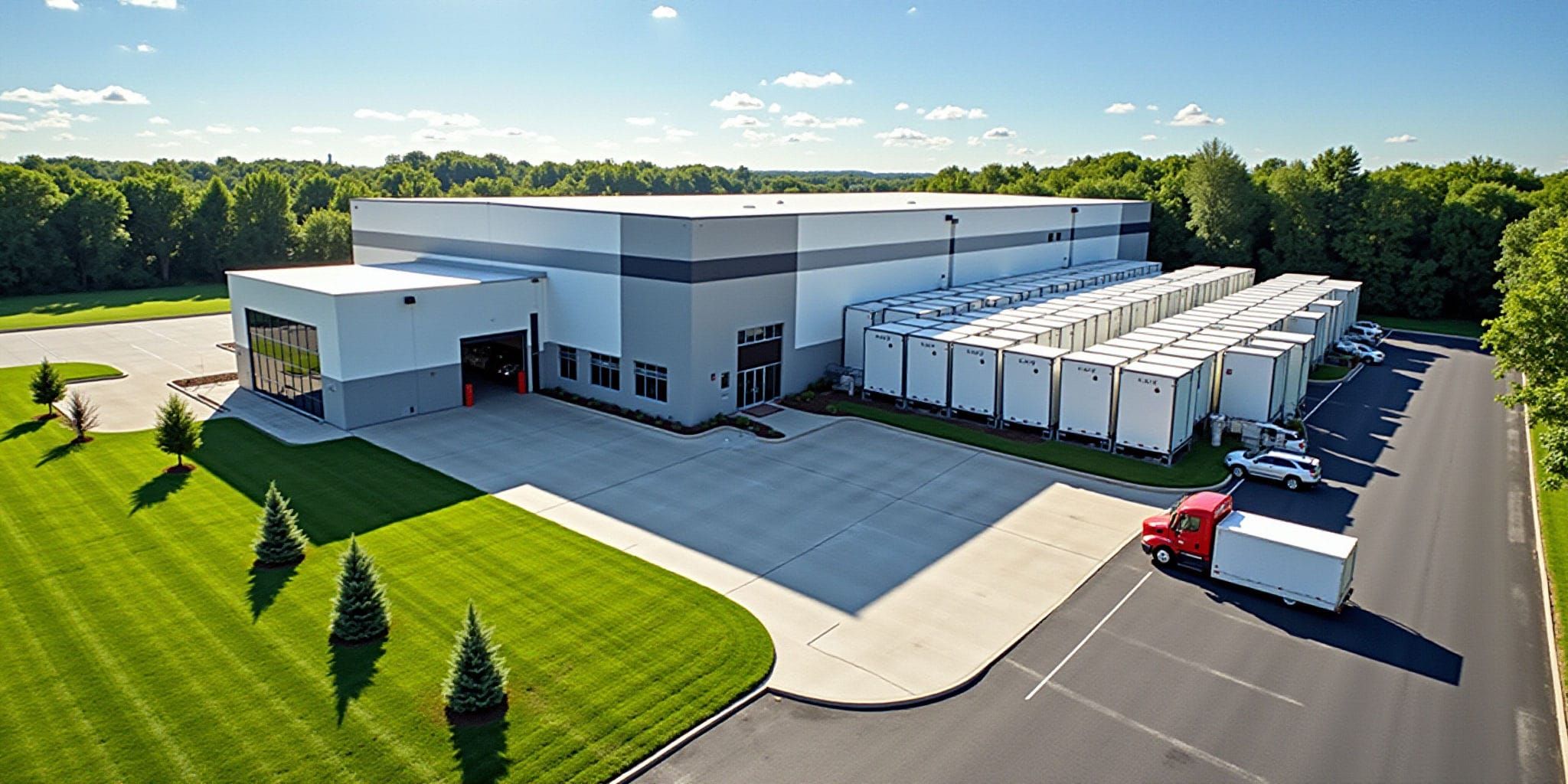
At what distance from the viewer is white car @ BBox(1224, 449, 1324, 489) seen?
27594 mm

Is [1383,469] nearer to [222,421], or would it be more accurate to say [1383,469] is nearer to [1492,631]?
[1492,631]

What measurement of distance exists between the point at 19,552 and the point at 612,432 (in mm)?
16747

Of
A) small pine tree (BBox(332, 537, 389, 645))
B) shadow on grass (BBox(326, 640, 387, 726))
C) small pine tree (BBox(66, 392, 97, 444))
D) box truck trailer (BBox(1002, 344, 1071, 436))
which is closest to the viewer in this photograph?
shadow on grass (BBox(326, 640, 387, 726))

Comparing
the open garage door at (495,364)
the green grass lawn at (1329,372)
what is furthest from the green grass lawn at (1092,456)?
the green grass lawn at (1329,372)

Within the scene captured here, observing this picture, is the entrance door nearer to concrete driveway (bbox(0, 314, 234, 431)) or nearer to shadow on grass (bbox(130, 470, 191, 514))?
shadow on grass (bbox(130, 470, 191, 514))

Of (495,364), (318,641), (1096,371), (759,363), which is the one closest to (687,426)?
(759,363)

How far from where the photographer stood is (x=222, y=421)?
3253cm

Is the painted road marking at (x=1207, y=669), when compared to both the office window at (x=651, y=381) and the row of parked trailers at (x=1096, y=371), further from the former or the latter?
the office window at (x=651, y=381)

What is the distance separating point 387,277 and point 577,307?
824 cm

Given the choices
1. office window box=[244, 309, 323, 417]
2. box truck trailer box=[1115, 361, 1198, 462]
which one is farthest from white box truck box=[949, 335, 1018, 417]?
office window box=[244, 309, 323, 417]

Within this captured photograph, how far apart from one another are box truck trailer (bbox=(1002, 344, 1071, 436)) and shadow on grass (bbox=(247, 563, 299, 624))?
23771 millimetres

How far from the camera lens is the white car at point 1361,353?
49219 mm

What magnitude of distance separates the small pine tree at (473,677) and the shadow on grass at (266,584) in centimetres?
616

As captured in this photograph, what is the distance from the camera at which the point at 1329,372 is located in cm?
4609
